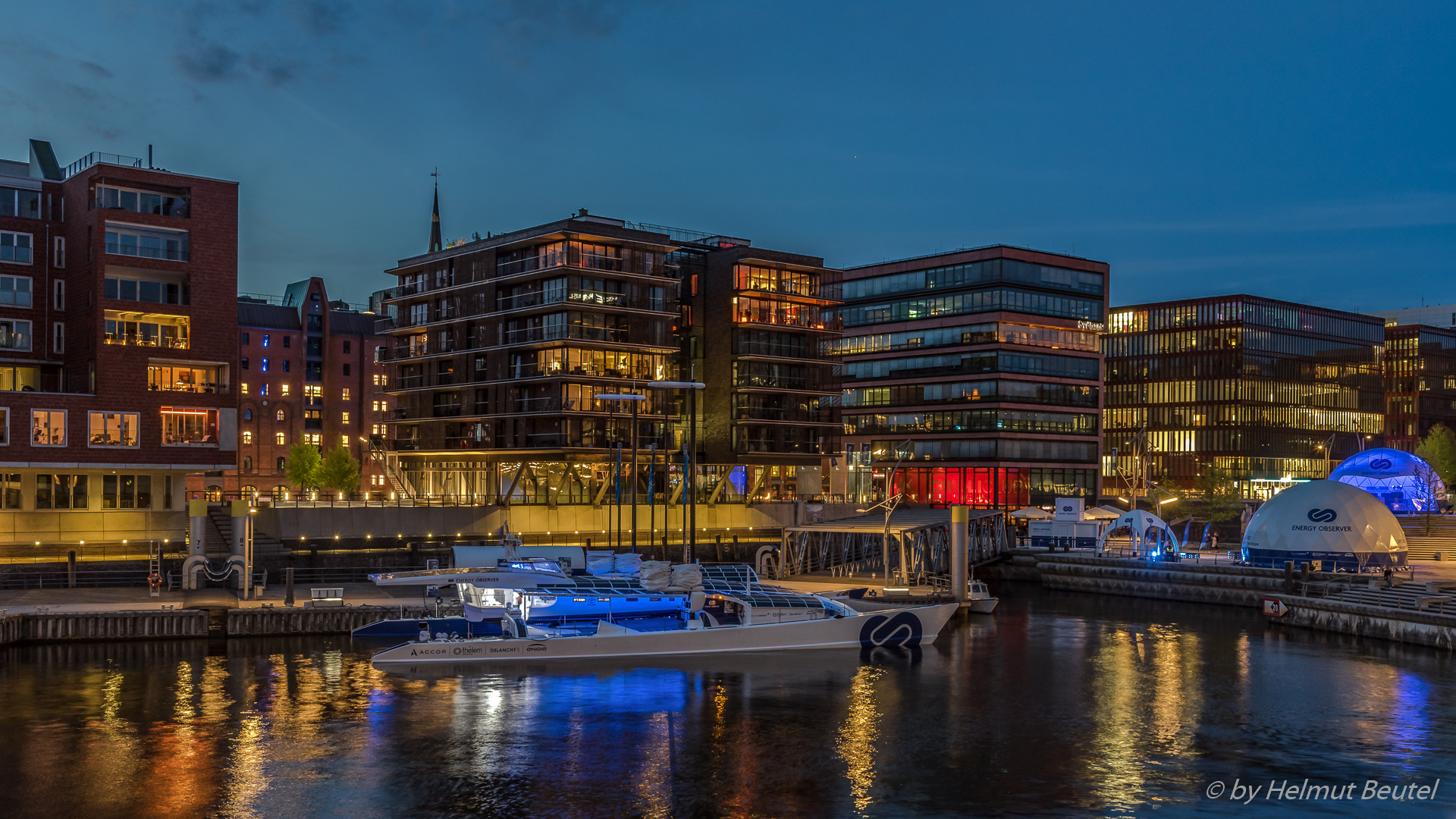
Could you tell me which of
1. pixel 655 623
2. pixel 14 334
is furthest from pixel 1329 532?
pixel 14 334

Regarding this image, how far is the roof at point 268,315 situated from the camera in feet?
514

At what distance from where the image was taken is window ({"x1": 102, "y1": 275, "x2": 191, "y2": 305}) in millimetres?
79188

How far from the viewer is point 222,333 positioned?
8219 centimetres

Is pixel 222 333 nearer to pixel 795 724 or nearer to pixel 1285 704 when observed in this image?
pixel 795 724

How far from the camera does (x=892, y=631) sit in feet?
176

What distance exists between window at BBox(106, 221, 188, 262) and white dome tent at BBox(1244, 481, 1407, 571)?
7408cm

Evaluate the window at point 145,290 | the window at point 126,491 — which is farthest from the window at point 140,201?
the window at point 126,491

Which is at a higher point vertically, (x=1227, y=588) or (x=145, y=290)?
(x=145, y=290)

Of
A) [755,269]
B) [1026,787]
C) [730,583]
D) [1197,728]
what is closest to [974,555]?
[755,269]

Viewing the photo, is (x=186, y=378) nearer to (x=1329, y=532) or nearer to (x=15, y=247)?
(x=15, y=247)

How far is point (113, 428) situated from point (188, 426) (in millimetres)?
4624

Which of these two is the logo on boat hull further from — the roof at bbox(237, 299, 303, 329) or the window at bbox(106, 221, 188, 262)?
the roof at bbox(237, 299, 303, 329)

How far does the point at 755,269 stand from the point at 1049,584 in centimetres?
3773

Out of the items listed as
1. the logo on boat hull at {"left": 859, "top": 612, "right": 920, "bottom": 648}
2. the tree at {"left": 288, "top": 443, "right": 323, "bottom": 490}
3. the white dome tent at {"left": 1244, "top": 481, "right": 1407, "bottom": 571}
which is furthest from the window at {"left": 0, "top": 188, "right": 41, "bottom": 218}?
the white dome tent at {"left": 1244, "top": 481, "right": 1407, "bottom": 571}
